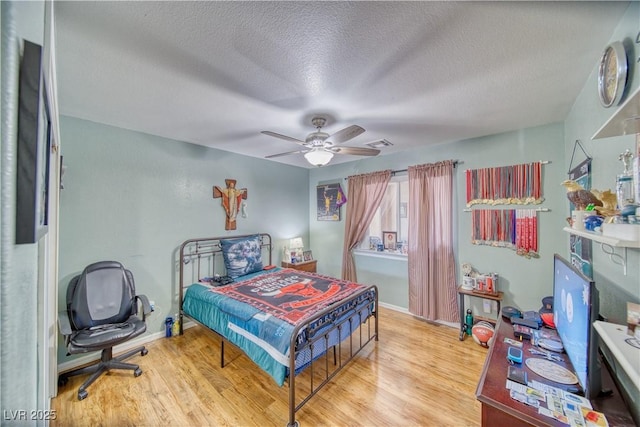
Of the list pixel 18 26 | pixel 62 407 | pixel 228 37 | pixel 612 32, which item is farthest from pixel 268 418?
pixel 612 32

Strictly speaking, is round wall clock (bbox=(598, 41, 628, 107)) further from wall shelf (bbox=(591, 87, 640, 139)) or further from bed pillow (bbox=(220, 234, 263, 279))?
bed pillow (bbox=(220, 234, 263, 279))

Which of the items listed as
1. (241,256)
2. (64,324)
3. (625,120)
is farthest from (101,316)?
(625,120)

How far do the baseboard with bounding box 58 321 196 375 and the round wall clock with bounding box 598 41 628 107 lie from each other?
15.0 feet

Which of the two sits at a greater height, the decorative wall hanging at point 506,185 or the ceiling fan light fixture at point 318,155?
the ceiling fan light fixture at point 318,155

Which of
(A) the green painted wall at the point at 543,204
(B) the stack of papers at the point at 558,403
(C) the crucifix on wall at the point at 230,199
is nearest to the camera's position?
(B) the stack of papers at the point at 558,403

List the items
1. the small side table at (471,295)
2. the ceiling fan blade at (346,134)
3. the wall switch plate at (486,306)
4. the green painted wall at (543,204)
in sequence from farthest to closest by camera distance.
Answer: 1. the wall switch plate at (486,306)
2. the small side table at (471,295)
3. the ceiling fan blade at (346,134)
4. the green painted wall at (543,204)

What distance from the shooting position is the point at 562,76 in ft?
6.01

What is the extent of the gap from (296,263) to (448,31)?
3.83m

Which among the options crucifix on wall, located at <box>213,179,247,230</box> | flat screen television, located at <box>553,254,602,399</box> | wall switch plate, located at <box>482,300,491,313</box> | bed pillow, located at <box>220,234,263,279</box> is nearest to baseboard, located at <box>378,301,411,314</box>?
wall switch plate, located at <box>482,300,491,313</box>

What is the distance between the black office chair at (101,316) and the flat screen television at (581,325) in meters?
3.27

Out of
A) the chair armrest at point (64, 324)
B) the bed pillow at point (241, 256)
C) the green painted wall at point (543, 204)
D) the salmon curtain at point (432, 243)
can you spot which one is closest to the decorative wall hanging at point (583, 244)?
the green painted wall at point (543, 204)

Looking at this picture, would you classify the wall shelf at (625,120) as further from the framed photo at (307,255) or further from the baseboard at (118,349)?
the baseboard at (118,349)

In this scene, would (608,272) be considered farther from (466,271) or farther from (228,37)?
(228,37)

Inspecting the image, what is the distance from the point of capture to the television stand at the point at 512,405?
100cm
